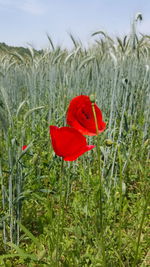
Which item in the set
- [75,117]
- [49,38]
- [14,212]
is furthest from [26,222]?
[49,38]

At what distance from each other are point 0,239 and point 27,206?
0.74ft

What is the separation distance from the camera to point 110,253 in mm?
1059

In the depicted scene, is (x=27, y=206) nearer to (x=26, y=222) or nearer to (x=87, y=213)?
(x=26, y=222)

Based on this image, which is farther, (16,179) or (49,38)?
(49,38)

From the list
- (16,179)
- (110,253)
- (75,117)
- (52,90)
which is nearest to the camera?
(75,117)

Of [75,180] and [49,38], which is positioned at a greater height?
[49,38]

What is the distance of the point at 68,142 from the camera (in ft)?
2.26

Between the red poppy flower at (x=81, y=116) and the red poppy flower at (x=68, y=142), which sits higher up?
the red poppy flower at (x=81, y=116)

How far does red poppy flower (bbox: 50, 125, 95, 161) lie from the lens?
0.69 metres

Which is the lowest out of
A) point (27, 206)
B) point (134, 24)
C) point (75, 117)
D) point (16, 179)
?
point (27, 206)

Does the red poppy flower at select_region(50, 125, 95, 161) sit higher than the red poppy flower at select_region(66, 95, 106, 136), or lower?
lower

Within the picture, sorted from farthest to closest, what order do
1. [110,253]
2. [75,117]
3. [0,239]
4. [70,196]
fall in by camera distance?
[70,196] < [0,239] < [110,253] < [75,117]

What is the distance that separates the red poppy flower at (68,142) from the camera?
0.69 metres

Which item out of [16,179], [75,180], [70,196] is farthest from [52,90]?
[16,179]
